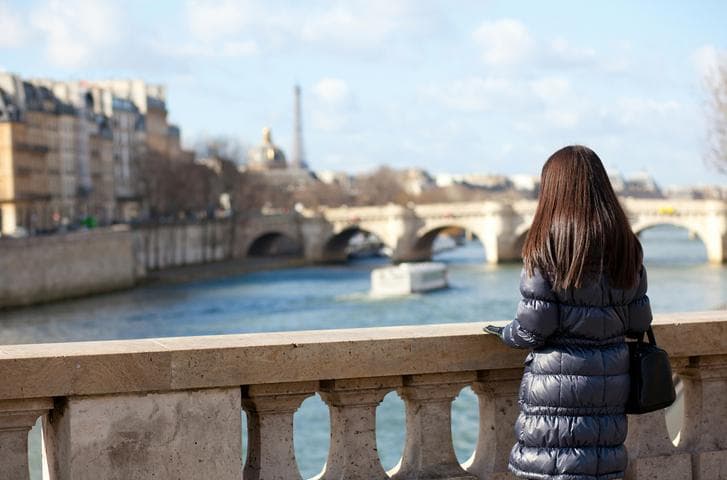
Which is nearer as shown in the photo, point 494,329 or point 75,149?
point 494,329

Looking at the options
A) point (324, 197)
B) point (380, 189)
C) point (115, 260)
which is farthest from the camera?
point (380, 189)

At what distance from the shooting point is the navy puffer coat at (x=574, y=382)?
12.0 feet

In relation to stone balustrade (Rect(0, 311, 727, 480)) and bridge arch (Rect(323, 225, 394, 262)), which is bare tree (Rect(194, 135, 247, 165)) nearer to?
bridge arch (Rect(323, 225, 394, 262))

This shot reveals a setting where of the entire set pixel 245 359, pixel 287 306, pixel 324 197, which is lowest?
pixel 287 306

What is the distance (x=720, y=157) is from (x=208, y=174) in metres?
60.3

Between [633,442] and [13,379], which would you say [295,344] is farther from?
[633,442]

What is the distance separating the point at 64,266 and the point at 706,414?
147 feet

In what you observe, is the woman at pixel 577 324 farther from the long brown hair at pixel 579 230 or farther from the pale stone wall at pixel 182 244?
the pale stone wall at pixel 182 244

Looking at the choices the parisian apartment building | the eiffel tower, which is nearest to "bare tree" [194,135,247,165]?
the parisian apartment building

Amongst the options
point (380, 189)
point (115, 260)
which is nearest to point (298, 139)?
point (380, 189)

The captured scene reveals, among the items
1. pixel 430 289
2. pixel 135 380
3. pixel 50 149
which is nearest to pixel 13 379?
pixel 135 380

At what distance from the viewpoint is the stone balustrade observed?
378 cm

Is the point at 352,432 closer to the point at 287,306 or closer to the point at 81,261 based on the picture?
the point at 287,306

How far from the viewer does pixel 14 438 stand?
3.74 metres
